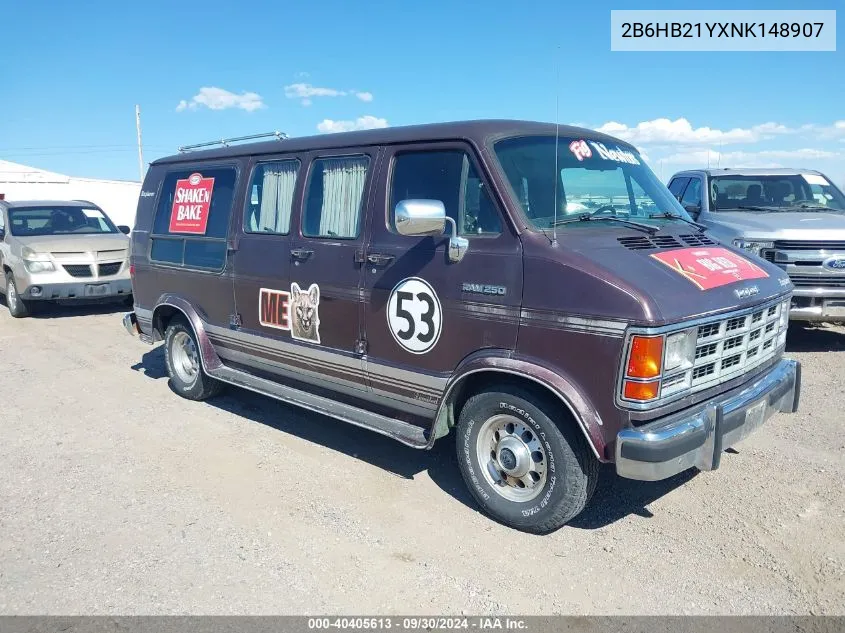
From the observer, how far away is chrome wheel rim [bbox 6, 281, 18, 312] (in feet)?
36.8

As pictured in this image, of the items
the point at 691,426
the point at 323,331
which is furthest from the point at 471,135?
the point at 691,426

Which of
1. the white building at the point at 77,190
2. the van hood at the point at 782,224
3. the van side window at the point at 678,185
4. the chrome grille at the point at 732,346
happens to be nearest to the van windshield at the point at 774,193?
the van hood at the point at 782,224

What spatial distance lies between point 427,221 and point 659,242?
1.39 meters

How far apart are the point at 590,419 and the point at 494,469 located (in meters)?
0.85

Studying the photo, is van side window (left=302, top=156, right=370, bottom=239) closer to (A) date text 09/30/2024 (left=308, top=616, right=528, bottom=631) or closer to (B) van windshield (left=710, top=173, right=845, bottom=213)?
(A) date text 09/30/2024 (left=308, top=616, right=528, bottom=631)

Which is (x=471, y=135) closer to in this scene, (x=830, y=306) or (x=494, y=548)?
(x=494, y=548)

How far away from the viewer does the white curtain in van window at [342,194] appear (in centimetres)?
470

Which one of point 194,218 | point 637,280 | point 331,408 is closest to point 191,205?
point 194,218

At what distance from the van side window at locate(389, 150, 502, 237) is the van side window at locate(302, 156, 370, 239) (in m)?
0.33

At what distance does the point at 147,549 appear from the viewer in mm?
3793

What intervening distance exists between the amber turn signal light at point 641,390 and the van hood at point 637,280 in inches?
12.1

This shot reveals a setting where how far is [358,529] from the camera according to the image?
399cm

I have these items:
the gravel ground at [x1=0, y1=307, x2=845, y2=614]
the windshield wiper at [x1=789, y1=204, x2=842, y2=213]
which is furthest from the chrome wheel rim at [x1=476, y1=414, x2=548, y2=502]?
the windshield wiper at [x1=789, y1=204, x2=842, y2=213]

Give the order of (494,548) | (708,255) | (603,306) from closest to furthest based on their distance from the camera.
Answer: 1. (603,306)
2. (494,548)
3. (708,255)
